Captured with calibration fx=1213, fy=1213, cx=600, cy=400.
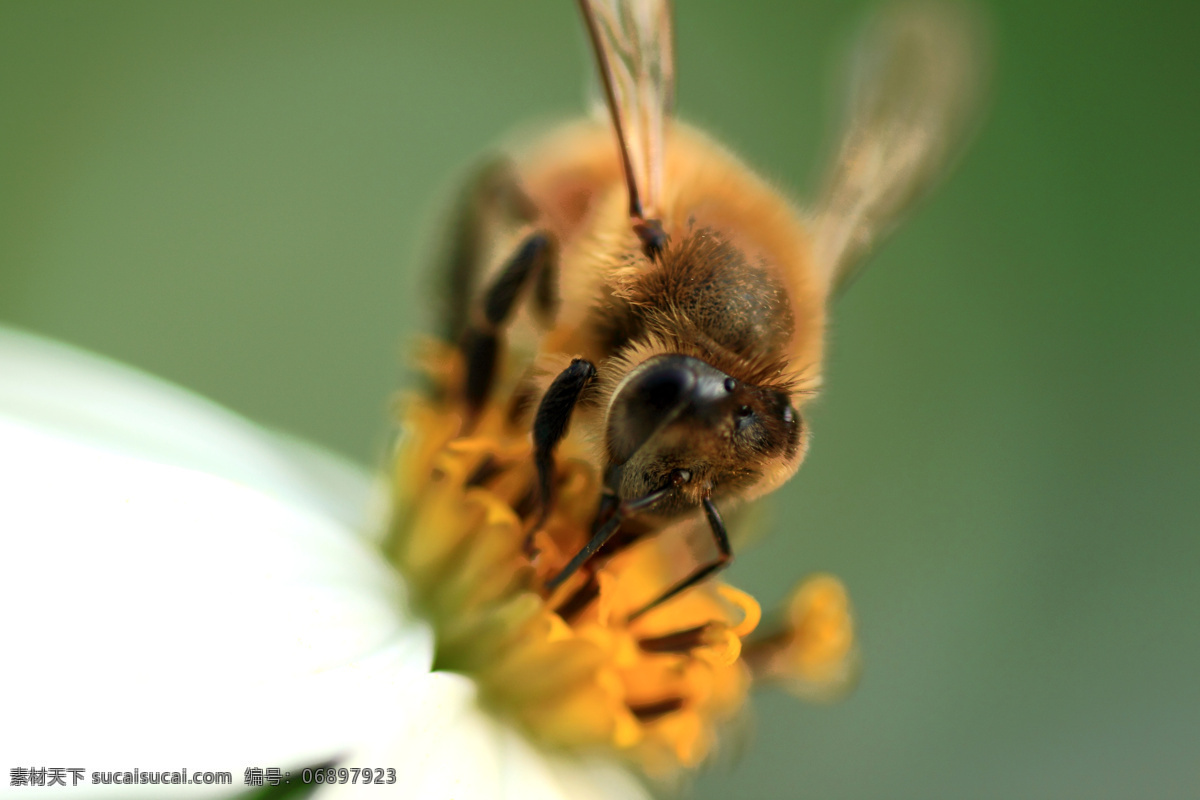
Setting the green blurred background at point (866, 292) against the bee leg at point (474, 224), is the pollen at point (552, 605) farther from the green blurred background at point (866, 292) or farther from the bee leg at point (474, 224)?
the green blurred background at point (866, 292)

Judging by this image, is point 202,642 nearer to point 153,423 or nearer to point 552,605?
point 552,605

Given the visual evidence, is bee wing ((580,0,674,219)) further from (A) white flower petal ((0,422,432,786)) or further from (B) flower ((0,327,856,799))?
(A) white flower petal ((0,422,432,786))

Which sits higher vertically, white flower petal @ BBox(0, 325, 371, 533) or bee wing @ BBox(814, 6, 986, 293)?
bee wing @ BBox(814, 6, 986, 293)

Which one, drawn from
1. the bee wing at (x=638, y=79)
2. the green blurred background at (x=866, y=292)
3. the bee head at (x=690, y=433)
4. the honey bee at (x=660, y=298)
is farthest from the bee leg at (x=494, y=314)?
the green blurred background at (x=866, y=292)

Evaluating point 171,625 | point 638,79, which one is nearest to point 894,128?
point 638,79

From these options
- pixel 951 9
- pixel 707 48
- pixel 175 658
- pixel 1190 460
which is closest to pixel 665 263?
pixel 175 658

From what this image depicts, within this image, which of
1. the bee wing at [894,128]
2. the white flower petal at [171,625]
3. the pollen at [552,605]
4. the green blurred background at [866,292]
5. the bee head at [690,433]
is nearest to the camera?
the white flower petal at [171,625]

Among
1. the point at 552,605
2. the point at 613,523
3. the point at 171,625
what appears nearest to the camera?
the point at 171,625

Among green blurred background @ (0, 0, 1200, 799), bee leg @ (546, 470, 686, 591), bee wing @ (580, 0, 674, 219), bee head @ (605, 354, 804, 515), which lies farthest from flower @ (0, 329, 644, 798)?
green blurred background @ (0, 0, 1200, 799)
